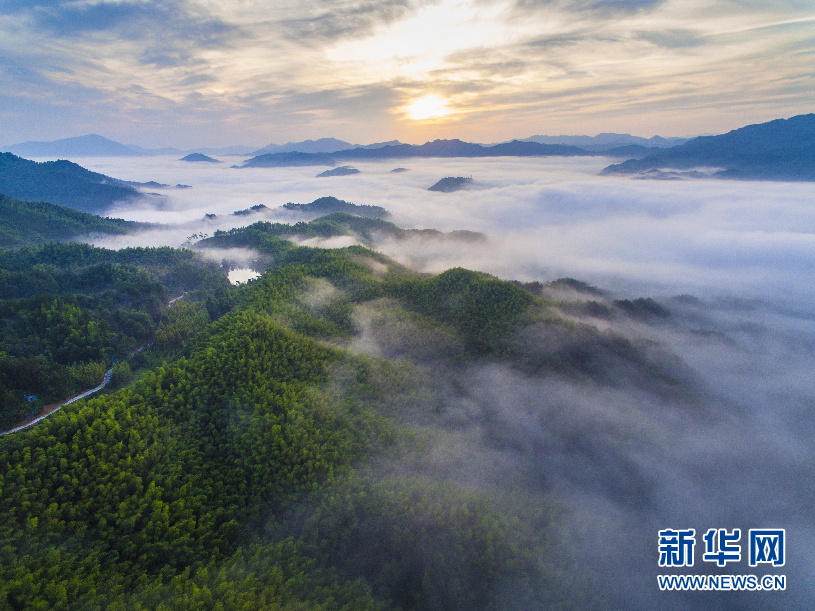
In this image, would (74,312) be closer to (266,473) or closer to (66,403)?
(66,403)

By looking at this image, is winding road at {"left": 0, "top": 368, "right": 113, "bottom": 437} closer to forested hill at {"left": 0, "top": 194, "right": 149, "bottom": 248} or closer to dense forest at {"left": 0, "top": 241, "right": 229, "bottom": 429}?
dense forest at {"left": 0, "top": 241, "right": 229, "bottom": 429}

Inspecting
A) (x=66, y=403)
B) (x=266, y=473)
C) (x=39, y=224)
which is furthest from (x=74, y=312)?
(x=39, y=224)

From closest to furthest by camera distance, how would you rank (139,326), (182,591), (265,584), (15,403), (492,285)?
(182,591) → (265,584) → (15,403) → (139,326) → (492,285)

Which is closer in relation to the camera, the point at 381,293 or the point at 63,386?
the point at 63,386

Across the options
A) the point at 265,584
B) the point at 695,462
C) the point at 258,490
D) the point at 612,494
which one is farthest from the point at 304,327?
the point at 695,462

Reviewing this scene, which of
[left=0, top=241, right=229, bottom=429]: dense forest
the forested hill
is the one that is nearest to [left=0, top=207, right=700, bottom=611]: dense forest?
[left=0, top=241, right=229, bottom=429]: dense forest

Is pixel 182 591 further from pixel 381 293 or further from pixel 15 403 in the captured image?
pixel 381 293
